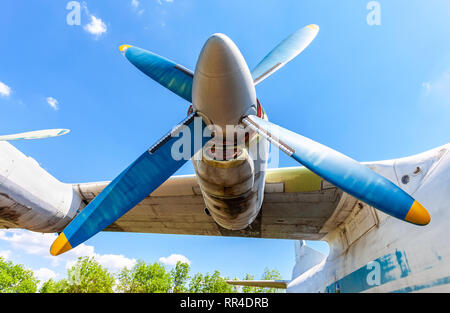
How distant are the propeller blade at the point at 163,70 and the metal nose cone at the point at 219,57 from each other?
1.15 metres

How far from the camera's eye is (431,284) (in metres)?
3.42

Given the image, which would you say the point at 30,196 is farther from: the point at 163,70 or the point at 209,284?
the point at 209,284

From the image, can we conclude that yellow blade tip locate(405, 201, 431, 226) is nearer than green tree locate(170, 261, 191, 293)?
Yes

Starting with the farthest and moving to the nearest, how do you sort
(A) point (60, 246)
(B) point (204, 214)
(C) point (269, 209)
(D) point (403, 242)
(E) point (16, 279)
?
1. (E) point (16, 279)
2. (B) point (204, 214)
3. (C) point (269, 209)
4. (D) point (403, 242)
5. (A) point (60, 246)

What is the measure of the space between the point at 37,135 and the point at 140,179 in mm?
2768

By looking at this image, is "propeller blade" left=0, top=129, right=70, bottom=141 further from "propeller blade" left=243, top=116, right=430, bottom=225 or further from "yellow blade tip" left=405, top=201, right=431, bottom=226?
"yellow blade tip" left=405, top=201, right=431, bottom=226

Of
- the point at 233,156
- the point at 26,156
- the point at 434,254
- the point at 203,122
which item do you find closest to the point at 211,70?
the point at 203,122

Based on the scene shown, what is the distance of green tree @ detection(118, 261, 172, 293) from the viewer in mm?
34469

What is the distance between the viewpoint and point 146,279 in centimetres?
3572

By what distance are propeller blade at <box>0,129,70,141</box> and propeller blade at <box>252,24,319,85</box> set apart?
158 inches

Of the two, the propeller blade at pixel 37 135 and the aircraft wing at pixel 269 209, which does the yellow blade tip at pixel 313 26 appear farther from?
the propeller blade at pixel 37 135

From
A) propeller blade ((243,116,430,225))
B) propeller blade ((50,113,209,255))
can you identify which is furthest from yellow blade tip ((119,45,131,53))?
propeller blade ((243,116,430,225))

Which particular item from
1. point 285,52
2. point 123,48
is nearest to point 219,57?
point 285,52

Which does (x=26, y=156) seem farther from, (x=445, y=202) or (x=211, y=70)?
(x=445, y=202)
